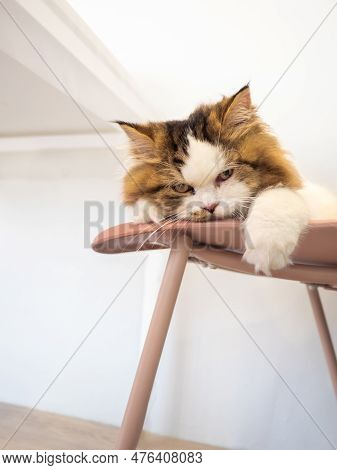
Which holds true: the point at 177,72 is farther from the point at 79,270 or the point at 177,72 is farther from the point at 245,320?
the point at 245,320

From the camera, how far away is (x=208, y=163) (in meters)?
0.73

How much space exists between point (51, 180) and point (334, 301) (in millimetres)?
1021

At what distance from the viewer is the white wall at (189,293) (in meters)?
1.15

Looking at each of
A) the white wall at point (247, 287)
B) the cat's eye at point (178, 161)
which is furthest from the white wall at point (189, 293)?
the cat's eye at point (178, 161)

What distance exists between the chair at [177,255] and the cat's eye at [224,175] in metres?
0.20

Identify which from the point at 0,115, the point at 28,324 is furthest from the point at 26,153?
the point at 28,324

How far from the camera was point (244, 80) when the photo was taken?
1.33 metres

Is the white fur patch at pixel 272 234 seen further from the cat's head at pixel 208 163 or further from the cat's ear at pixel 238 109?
the cat's ear at pixel 238 109

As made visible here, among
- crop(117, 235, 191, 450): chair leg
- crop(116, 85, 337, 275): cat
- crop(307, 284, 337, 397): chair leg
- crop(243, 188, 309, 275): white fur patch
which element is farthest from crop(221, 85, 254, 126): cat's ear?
crop(307, 284, 337, 397): chair leg

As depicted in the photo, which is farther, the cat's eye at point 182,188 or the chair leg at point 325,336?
the chair leg at point 325,336

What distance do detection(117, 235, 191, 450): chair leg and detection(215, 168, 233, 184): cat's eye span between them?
250 mm

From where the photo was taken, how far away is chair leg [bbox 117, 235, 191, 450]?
0.48m

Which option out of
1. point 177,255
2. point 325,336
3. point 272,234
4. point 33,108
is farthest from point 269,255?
point 33,108

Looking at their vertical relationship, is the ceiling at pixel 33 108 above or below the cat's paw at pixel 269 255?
above
